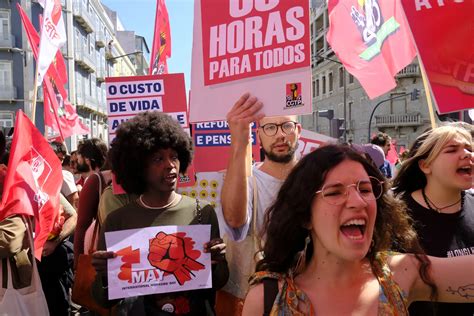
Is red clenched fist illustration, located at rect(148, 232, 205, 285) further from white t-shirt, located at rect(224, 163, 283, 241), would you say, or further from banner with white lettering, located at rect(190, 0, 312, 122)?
banner with white lettering, located at rect(190, 0, 312, 122)

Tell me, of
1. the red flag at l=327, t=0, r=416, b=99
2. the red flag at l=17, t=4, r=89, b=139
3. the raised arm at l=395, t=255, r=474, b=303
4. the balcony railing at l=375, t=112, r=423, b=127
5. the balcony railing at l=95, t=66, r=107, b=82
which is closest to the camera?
the raised arm at l=395, t=255, r=474, b=303

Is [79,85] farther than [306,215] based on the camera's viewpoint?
Yes

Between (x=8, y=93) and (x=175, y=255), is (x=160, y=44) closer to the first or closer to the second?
(x=175, y=255)

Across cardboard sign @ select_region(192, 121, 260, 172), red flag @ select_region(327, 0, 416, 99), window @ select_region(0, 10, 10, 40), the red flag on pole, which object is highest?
window @ select_region(0, 10, 10, 40)

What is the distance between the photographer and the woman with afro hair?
2400 millimetres

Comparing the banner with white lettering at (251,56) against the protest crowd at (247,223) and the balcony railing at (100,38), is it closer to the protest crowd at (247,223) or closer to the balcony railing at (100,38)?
the protest crowd at (247,223)

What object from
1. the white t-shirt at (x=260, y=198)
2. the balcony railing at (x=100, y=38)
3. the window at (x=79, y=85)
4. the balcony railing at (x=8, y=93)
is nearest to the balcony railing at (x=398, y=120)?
the window at (x=79, y=85)

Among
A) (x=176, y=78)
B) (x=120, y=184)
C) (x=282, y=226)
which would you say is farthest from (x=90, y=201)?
(x=282, y=226)

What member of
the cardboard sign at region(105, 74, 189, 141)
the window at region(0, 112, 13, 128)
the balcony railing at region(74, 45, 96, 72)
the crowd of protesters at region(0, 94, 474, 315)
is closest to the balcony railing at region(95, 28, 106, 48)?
the balcony railing at region(74, 45, 96, 72)

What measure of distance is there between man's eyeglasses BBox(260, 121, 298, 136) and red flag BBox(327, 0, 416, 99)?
1462 mm

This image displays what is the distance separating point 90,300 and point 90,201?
100cm

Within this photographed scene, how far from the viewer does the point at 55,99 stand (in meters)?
7.88

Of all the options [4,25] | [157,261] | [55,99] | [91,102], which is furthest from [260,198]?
[91,102]

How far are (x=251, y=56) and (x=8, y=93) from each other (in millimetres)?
30931
